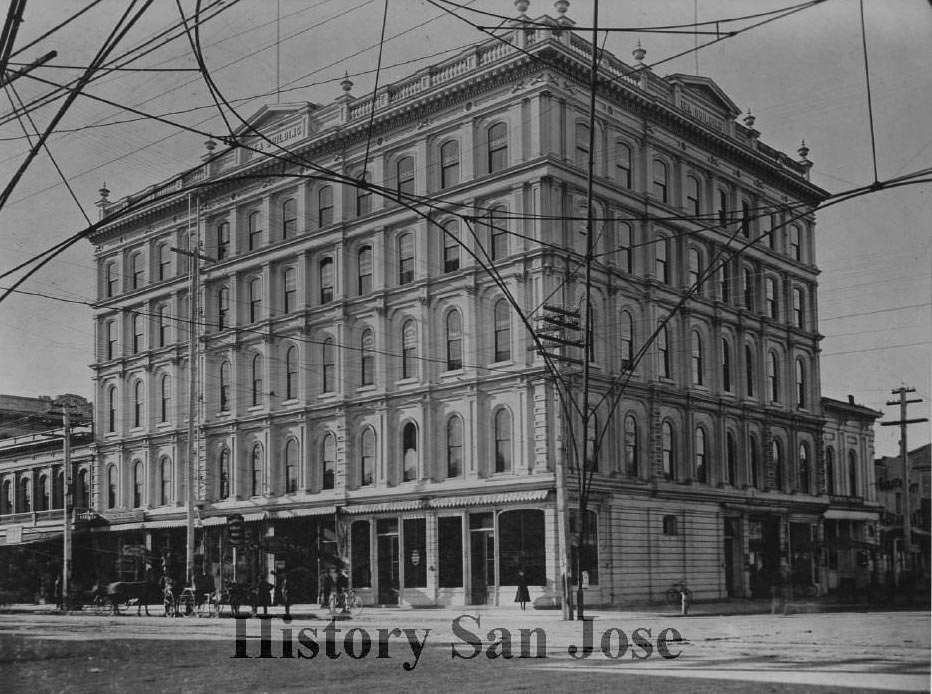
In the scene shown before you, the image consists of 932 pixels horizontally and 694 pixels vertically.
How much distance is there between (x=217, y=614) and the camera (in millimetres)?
14844

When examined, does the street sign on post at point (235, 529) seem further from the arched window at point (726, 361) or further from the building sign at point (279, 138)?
the arched window at point (726, 361)

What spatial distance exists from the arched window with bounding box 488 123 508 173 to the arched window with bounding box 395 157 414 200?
5.23 ft

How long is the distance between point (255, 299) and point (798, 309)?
271 inches

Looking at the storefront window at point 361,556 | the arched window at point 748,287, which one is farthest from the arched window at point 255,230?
the arched window at point 748,287

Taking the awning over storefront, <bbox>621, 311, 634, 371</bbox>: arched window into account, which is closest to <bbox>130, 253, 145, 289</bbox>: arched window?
<bbox>621, 311, 634, 371</bbox>: arched window

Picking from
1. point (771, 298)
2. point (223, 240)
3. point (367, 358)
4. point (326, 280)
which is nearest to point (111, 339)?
point (223, 240)

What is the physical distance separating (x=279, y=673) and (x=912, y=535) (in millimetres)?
6825

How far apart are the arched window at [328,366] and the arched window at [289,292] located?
62 cm

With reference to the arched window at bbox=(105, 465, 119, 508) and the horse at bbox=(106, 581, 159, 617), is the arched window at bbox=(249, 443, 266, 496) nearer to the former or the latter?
the arched window at bbox=(105, 465, 119, 508)

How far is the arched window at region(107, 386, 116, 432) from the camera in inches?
578

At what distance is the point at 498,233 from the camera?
1658cm

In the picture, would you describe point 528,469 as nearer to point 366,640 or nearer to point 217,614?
point 366,640

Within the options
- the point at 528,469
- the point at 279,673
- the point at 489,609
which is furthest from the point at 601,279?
the point at 279,673

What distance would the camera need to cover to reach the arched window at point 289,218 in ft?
49.5
